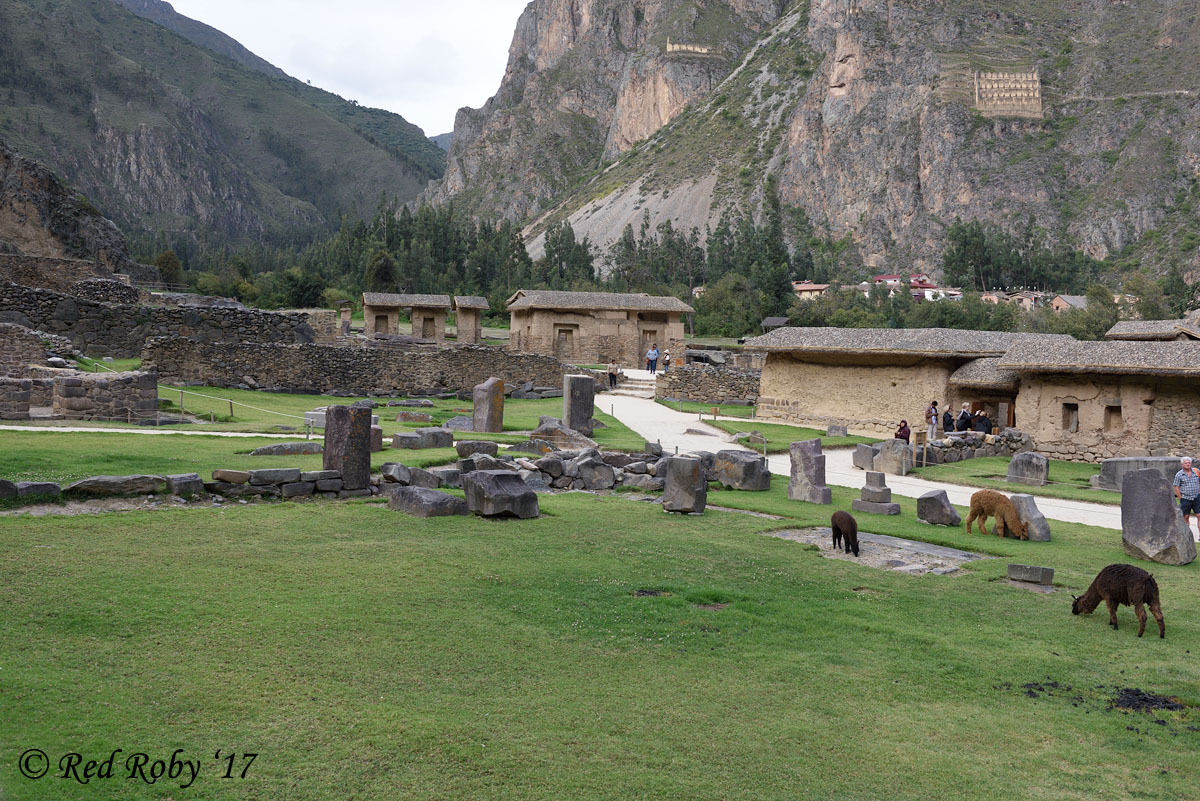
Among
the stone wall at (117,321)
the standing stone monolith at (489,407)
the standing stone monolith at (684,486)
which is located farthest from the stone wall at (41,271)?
the standing stone monolith at (684,486)

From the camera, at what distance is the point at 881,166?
15875 centimetres

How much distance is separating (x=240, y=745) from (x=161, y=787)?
59 cm

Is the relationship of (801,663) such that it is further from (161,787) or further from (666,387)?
(666,387)

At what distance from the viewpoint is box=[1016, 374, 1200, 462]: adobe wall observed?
26016 mm

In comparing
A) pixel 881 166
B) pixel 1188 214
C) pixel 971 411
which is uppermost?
pixel 881 166

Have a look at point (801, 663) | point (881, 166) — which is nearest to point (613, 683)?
point (801, 663)

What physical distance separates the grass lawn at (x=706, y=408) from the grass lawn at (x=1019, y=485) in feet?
38.1

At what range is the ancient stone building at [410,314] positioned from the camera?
174 ft

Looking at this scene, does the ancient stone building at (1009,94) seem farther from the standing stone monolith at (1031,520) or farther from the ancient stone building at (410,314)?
the standing stone monolith at (1031,520)

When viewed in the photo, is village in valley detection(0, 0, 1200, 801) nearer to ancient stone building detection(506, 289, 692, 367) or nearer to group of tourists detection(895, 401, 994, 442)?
group of tourists detection(895, 401, 994, 442)

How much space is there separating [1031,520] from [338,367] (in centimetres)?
2475

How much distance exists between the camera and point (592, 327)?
170 ft

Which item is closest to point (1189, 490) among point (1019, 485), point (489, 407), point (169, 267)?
point (1019, 485)

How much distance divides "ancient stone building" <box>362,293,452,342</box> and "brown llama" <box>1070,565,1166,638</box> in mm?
45345
